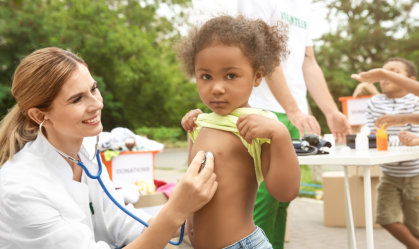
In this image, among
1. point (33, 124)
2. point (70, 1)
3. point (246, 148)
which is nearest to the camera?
point (246, 148)

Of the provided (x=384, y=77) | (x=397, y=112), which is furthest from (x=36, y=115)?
(x=397, y=112)

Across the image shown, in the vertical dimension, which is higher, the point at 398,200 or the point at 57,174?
the point at 57,174

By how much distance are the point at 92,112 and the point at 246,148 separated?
20.0 inches

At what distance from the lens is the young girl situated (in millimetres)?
1247

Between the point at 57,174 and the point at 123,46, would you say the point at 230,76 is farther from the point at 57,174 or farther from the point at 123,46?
the point at 123,46

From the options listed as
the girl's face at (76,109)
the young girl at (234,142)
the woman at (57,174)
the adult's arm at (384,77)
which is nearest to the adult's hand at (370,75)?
the adult's arm at (384,77)

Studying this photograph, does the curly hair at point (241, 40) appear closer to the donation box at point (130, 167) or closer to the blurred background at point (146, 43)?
the donation box at point (130, 167)

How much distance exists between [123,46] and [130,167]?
12.3 m

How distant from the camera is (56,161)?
1348mm

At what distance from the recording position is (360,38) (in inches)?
811

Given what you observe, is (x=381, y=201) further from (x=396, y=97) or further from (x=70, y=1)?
(x=70, y=1)

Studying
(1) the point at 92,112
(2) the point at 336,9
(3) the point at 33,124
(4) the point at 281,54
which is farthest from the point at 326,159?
(2) the point at 336,9

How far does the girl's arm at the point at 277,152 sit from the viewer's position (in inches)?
46.8

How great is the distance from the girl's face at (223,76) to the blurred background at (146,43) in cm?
930
